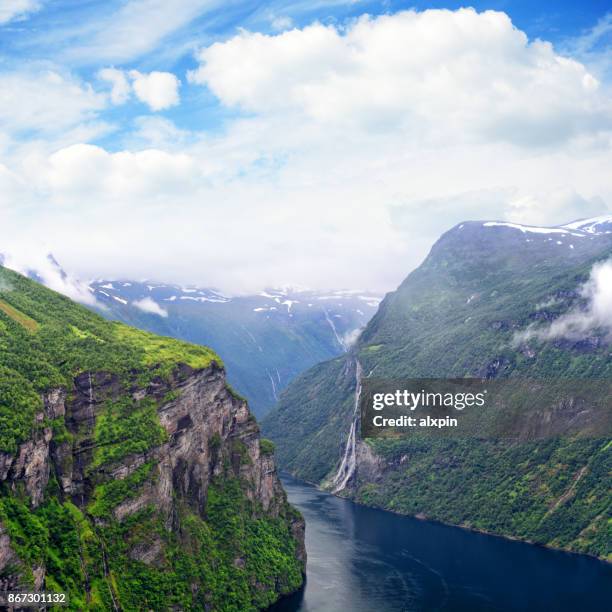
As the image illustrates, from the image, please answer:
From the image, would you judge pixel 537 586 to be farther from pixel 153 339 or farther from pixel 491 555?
pixel 153 339

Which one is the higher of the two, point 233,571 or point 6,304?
point 6,304

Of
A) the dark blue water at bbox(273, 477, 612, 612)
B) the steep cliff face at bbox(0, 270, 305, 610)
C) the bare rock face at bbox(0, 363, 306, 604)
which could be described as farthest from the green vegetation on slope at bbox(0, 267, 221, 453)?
the dark blue water at bbox(273, 477, 612, 612)

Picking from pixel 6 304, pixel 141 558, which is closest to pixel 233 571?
pixel 141 558

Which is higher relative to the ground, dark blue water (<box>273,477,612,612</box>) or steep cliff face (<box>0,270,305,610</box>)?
steep cliff face (<box>0,270,305,610</box>)

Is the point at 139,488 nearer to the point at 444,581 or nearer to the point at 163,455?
the point at 163,455

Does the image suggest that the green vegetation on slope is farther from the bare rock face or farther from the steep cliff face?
the bare rock face

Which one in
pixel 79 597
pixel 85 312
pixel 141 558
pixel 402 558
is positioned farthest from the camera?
pixel 402 558

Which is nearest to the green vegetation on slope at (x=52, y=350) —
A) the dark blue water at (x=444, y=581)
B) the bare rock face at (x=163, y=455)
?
the bare rock face at (x=163, y=455)

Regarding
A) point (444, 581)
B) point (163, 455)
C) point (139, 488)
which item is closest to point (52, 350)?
point (163, 455)
